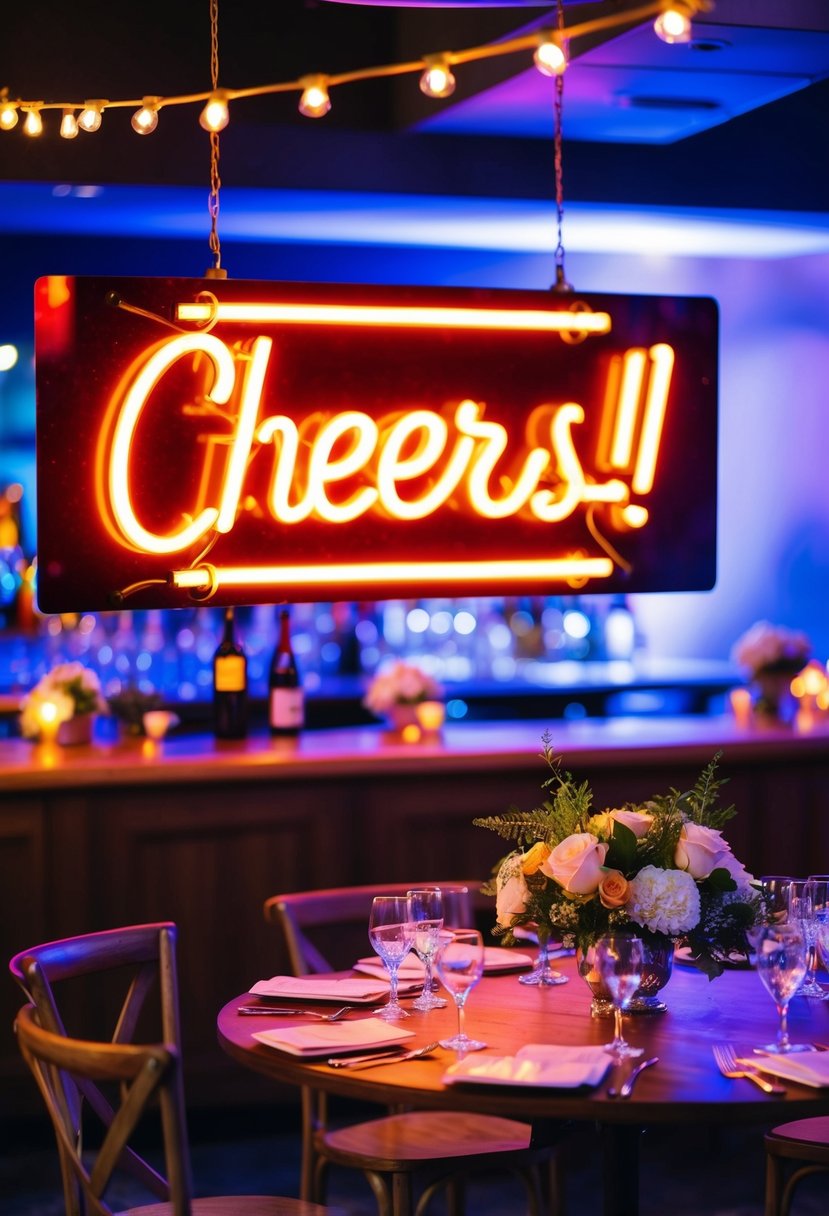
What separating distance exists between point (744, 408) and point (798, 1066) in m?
5.21

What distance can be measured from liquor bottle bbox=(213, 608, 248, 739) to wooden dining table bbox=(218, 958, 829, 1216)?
1865 millimetres

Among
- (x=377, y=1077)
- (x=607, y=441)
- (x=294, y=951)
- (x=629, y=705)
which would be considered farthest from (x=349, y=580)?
(x=629, y=705)

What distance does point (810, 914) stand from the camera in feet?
8.96

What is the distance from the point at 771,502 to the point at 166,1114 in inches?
209

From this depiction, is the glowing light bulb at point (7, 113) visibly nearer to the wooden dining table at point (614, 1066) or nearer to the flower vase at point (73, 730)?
the wooden dining table at point (614, 1066)

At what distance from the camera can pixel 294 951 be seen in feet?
10.8

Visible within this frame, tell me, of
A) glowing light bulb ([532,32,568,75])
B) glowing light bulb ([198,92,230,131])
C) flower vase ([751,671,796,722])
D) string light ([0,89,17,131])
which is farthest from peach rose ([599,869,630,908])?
flower vase ([751,671,796,722])

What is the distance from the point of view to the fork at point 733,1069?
7.31 feet

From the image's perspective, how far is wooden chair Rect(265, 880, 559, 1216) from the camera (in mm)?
2920

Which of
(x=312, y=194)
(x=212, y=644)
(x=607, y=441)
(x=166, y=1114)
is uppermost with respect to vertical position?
(x=312, y=194)

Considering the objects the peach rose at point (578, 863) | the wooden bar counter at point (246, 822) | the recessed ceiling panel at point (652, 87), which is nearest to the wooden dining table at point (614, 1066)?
the peach rose at point (578, 863)

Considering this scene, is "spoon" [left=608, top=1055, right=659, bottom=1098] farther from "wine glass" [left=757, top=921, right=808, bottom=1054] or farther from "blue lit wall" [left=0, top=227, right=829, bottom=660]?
"blue lit wall" [left=0, top=227, right=829, bottom=660]

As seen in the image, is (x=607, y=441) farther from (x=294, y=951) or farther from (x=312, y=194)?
(x=312, y=194)

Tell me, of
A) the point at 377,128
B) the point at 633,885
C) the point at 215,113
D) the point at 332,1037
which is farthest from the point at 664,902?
the point at 377,128
